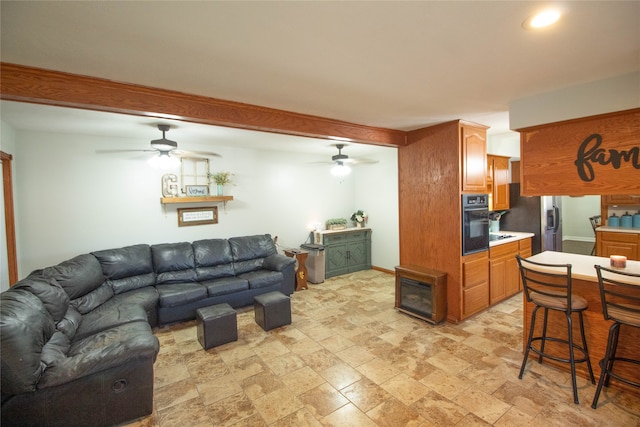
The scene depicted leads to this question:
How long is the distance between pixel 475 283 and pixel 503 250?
33.5 inches

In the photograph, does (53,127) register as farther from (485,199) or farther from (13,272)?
(485,199)

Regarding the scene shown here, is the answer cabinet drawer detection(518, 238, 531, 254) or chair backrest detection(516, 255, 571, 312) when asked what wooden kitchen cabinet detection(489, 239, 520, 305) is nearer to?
cabinet drawer detection(518, 238, 531, 254)

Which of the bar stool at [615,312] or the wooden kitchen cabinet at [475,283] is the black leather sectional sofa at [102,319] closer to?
the wooden kitchen cabinet at [475,283]

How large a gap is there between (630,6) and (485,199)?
2.60 m

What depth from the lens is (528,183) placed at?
2.94m

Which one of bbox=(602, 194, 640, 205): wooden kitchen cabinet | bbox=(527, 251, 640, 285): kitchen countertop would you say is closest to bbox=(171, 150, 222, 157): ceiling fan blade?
bbox=(527, 251, 640, 285): kitchen countertop

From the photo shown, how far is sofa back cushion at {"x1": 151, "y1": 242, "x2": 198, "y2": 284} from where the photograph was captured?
404 cm

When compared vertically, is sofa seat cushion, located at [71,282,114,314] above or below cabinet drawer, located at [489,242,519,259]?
below

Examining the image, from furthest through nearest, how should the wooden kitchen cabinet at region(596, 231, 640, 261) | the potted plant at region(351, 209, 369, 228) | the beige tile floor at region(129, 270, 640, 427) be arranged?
1. the potted plant at region(351, 209, 369, 228)
2. the wooden kitchen cabinet at region(596, 231, 640, 261)
3. the beige tile floor at region(129, 270, 640, 427)

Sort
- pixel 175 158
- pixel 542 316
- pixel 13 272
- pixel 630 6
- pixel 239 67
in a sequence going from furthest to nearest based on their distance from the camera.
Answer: pixel 175 158 < pixel 13 272 < pixel 542 316 < pixel 239 67 < pixel 630 6

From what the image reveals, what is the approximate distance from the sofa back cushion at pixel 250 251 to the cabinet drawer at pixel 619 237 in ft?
17.8

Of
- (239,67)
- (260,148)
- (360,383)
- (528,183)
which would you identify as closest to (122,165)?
(260,148)

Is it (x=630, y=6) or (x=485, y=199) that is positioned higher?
(x=630, y=6)

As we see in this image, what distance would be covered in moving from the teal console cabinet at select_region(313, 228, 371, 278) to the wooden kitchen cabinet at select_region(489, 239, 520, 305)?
2631mm
